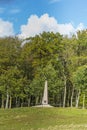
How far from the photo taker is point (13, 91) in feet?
240

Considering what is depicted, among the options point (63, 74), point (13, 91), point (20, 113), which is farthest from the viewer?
point (63, 74)

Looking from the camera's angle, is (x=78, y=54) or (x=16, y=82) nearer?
(x=16, y=82)

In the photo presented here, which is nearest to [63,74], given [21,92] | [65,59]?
[65,59]

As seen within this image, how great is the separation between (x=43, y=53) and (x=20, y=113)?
27925mm

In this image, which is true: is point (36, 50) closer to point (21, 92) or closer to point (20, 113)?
point (21, 92)

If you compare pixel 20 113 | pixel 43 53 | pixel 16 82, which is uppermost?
pixel 43 53

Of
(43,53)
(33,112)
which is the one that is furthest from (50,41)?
(33,112)

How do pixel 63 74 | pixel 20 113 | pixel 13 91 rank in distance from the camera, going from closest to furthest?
pixel 20 113, pixel 13 91, pixel 63 74

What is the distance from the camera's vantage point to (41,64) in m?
75.1

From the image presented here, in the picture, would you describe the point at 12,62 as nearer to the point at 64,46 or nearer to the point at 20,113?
the point at 64,46

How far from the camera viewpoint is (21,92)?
75062 mm

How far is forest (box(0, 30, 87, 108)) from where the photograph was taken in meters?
72.8

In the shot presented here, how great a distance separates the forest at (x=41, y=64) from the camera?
72.8m

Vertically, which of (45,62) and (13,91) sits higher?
(45,62)
